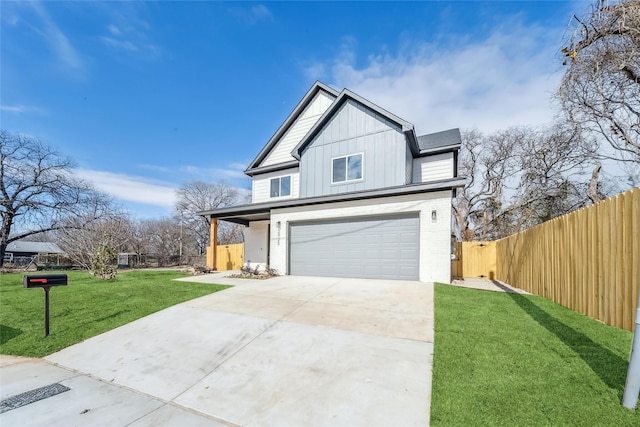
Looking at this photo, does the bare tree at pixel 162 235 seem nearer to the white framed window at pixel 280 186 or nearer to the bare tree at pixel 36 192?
the bare tree at pixel 36 192

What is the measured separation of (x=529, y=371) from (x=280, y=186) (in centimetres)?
1318

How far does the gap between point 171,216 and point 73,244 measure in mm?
20247

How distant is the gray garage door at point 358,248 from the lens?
372 inches

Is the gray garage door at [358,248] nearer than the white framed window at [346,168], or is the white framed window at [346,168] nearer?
the gray garage door at [358,248]

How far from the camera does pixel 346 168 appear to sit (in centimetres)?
1187

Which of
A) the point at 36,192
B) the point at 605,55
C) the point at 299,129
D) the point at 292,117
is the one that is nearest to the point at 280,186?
the point at 299,129

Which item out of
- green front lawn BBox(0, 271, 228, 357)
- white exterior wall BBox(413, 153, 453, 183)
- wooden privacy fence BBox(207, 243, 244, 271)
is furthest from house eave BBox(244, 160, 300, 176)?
green front lawn BBox(0, 271, 228, 357)

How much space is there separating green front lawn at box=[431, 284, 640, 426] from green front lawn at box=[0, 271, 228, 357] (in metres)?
6.04

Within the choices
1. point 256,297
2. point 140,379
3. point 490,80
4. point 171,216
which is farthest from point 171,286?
point 171,216

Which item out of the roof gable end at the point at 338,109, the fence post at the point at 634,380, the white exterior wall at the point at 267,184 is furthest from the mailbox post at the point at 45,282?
the white exterior wall at the point at 267,184

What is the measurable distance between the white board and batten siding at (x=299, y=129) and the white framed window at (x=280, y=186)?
96 cm

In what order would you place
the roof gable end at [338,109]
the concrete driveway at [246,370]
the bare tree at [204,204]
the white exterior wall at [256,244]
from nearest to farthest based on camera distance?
the concrete driveway at [246,370] < the roof gable end at [338,109] < the white exterior wall at [256,244] < the bare tree at [204,204]

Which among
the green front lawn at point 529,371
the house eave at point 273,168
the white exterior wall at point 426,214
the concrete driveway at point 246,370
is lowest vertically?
the concrete driveway at point 246,370

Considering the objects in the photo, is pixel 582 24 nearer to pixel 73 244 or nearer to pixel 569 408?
pixel 569 408
